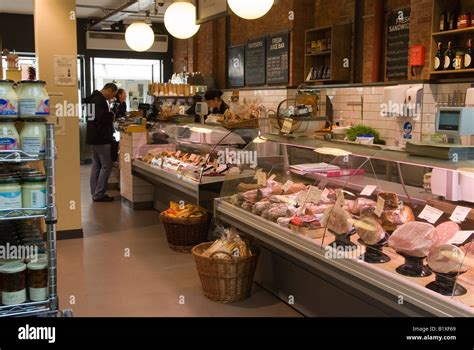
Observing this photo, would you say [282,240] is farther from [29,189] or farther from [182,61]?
[182,61]

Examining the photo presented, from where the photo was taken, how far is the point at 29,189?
309 cm

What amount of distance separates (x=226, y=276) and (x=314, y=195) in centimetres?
96

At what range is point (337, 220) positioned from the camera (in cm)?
357

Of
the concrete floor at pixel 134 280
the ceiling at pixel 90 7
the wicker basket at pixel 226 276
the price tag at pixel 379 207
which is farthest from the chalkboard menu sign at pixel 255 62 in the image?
the price tag at pixel 379 207

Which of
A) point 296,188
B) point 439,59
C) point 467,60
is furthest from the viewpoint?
point 439,59

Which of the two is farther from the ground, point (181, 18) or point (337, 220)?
point (181, 18)

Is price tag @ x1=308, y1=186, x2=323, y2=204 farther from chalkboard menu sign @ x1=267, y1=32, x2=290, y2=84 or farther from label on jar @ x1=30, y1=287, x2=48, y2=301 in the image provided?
chalkboard menu sign @ x1=267, y1=32, x2=290, y2=84

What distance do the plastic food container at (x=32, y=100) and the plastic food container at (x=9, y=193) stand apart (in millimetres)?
391

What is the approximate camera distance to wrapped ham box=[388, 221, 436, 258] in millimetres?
3008

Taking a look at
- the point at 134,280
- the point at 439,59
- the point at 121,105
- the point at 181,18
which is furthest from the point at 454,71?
the point at 121,105

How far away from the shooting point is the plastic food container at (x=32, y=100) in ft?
10.2

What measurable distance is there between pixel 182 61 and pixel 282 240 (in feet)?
38.3

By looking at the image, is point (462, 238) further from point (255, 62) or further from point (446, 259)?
point (255, 62)
